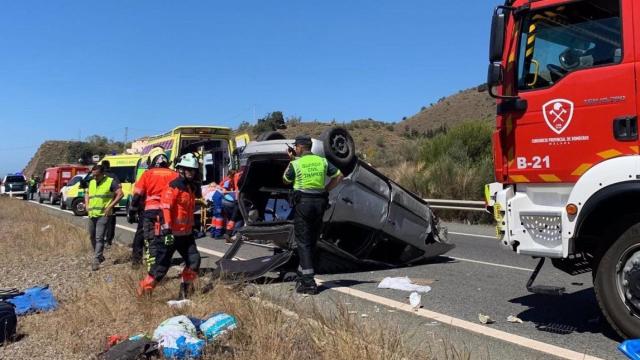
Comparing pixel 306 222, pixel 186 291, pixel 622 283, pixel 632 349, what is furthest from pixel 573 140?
pixel 186 291

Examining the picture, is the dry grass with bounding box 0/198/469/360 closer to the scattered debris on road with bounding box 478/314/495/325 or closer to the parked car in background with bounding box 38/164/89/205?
the scattered debris on road with bounding box 478/314/495/325

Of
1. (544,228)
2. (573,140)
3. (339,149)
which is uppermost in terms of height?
(339,149)

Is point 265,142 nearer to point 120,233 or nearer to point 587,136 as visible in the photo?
point 587,136

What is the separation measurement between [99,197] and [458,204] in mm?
9596

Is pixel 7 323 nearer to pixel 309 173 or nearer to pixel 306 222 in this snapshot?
pixel 306 222

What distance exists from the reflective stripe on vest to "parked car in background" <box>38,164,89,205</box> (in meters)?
25.4

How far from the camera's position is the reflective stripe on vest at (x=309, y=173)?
6945 millimetres

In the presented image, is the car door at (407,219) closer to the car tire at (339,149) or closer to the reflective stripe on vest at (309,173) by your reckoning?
the car tire at (339,149)

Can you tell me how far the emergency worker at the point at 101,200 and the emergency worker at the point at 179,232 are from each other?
295 centimetres

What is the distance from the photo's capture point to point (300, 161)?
702 centimetres

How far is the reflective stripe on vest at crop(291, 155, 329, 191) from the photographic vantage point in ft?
22.8

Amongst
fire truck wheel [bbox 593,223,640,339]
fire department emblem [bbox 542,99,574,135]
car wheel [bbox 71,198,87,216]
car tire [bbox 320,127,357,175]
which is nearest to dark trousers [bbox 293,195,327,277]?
car tire [bbox 320,127,357,175]

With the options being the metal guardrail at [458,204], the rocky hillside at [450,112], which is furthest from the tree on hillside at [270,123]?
the metal guardrail at [458,204]

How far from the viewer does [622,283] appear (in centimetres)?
459
